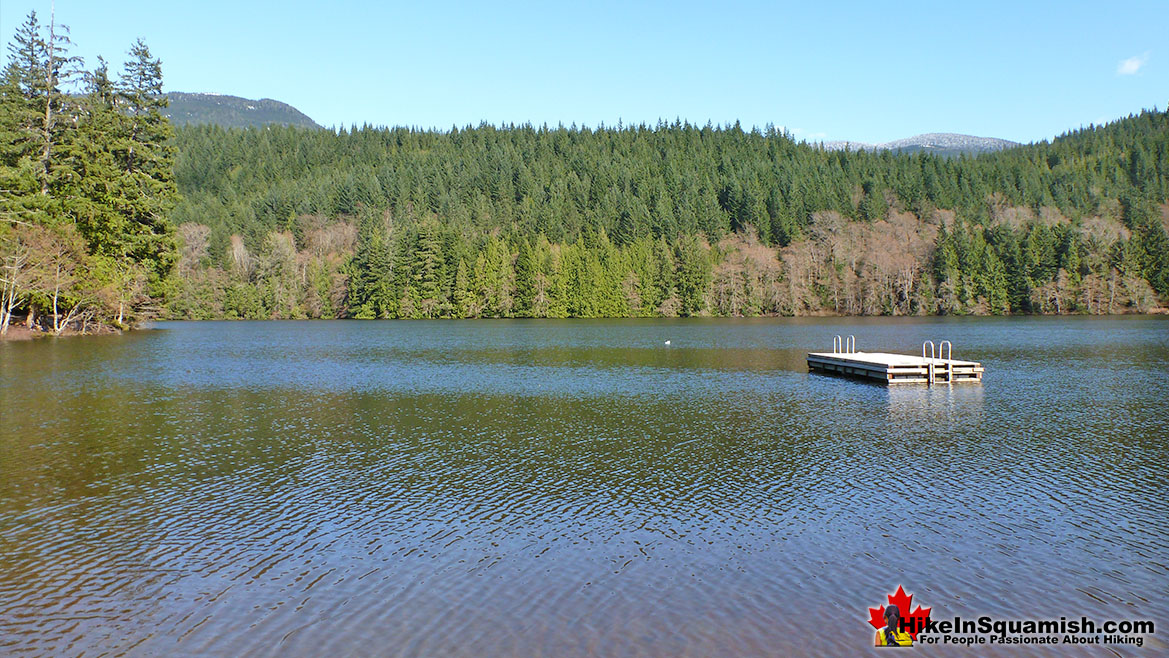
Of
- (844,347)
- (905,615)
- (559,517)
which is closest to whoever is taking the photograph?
(905,615)

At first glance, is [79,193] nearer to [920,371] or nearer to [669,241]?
[920,371]

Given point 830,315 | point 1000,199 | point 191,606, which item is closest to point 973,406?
point 191,606

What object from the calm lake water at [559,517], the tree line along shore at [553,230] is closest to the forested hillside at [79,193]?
the tree line along shore at [553,230]

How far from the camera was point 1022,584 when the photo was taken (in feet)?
36.2

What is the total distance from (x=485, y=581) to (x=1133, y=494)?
13.7 m

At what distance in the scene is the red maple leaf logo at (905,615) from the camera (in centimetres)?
964

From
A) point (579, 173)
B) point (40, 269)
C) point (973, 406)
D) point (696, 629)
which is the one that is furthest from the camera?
point (579, 173)

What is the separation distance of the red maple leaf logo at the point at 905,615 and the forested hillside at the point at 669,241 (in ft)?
401

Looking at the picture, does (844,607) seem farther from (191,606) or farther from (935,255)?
(935,255)

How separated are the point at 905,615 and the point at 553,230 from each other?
142630 mm

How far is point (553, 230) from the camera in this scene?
15025cm

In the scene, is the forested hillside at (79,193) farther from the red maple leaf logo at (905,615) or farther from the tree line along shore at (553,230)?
the red maple leaf logo at (905,615)

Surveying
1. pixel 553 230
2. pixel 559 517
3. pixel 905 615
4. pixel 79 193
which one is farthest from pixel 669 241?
pixel 905 615

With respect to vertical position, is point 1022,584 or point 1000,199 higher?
point 1000,199
